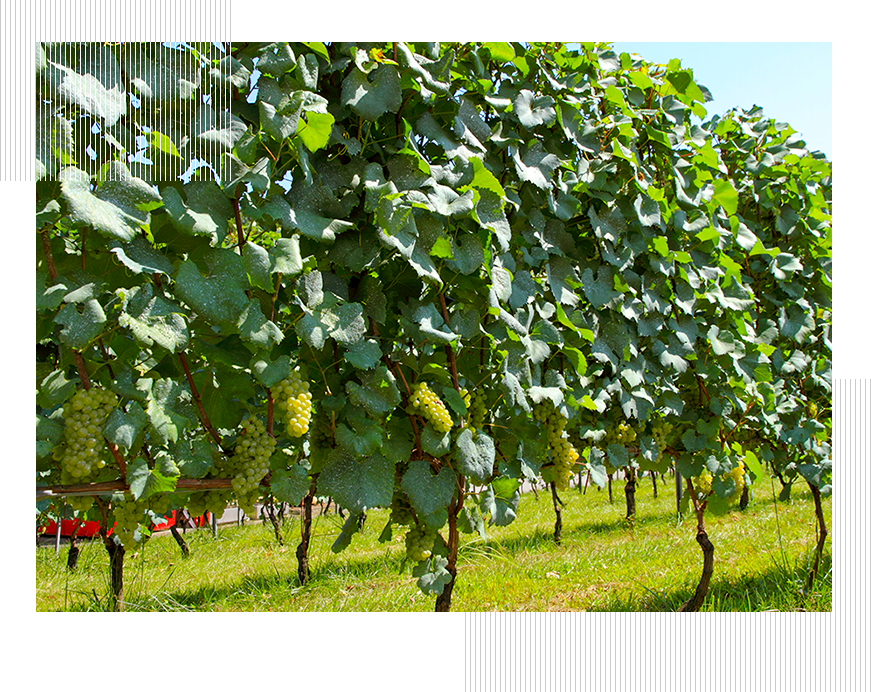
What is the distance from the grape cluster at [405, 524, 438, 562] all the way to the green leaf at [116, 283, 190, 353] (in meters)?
0.74

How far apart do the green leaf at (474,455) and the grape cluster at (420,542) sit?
0.60 feet

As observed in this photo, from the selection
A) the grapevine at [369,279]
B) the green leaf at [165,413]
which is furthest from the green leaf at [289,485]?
the green leaf at [165,413]

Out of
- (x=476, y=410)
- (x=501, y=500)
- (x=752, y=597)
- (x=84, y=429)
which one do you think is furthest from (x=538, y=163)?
(x=752, y=597)

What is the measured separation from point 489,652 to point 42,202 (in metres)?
1.48

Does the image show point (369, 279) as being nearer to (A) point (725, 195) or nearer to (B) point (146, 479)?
(B) point (146, 479)

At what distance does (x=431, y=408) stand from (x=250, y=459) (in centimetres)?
40

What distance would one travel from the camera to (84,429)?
1.17 meters

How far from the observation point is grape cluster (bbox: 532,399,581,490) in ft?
6.31

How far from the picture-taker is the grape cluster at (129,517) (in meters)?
1.39

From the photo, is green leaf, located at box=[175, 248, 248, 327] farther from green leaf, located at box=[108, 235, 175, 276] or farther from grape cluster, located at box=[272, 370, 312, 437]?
grape cluster, located at box=[272, 370, 312, 437]

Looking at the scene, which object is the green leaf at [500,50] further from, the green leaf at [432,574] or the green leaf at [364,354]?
the green leaf at [432,574]

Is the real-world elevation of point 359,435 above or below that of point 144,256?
below

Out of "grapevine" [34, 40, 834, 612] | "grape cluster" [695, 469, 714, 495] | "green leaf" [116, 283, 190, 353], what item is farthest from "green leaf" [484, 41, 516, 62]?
"grape cluster" [695, 469, 714, 495]

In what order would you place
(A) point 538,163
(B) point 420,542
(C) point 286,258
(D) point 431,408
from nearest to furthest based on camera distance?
1. (C) point 286,258
2. (D) point 431,408
3. (B) point 420,542
4. (A) point 538,163
